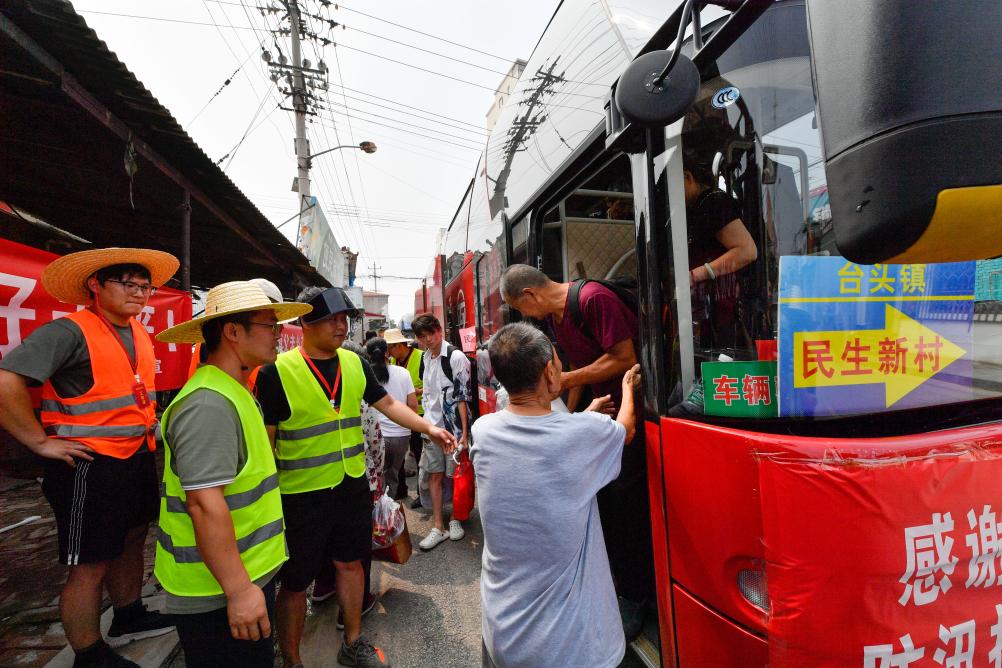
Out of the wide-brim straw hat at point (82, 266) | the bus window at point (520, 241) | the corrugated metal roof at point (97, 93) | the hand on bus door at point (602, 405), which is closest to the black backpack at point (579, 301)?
the hand on bus door at point (602, 405)

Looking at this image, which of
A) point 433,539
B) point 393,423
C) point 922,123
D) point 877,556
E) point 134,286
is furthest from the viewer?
point 393,423

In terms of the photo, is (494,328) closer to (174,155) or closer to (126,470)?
(126,470)

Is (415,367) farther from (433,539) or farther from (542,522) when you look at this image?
(542,522)

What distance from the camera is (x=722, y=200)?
5.00ft

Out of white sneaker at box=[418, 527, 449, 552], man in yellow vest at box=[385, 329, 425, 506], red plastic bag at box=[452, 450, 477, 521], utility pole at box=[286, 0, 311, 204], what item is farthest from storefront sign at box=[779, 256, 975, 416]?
utility pole at box=[286, 0, 311, 204]

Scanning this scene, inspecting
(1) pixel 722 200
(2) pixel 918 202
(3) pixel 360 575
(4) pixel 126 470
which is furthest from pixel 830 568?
(4) pixel 126 470

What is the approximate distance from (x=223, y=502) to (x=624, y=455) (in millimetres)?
1567

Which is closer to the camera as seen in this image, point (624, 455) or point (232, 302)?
point (232, 302)

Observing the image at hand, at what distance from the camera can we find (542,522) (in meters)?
1.38

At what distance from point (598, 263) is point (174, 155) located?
3418mm

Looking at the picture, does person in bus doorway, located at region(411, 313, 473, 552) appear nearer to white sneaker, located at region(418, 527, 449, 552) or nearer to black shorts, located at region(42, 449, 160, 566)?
white sneaker, located at region(418, 527, 449, 552)

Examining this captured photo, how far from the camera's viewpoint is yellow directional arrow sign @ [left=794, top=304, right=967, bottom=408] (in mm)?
1308

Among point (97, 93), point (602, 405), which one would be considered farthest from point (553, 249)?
point (97, 93)

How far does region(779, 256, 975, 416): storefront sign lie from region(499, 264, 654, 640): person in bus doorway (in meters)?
0.79
